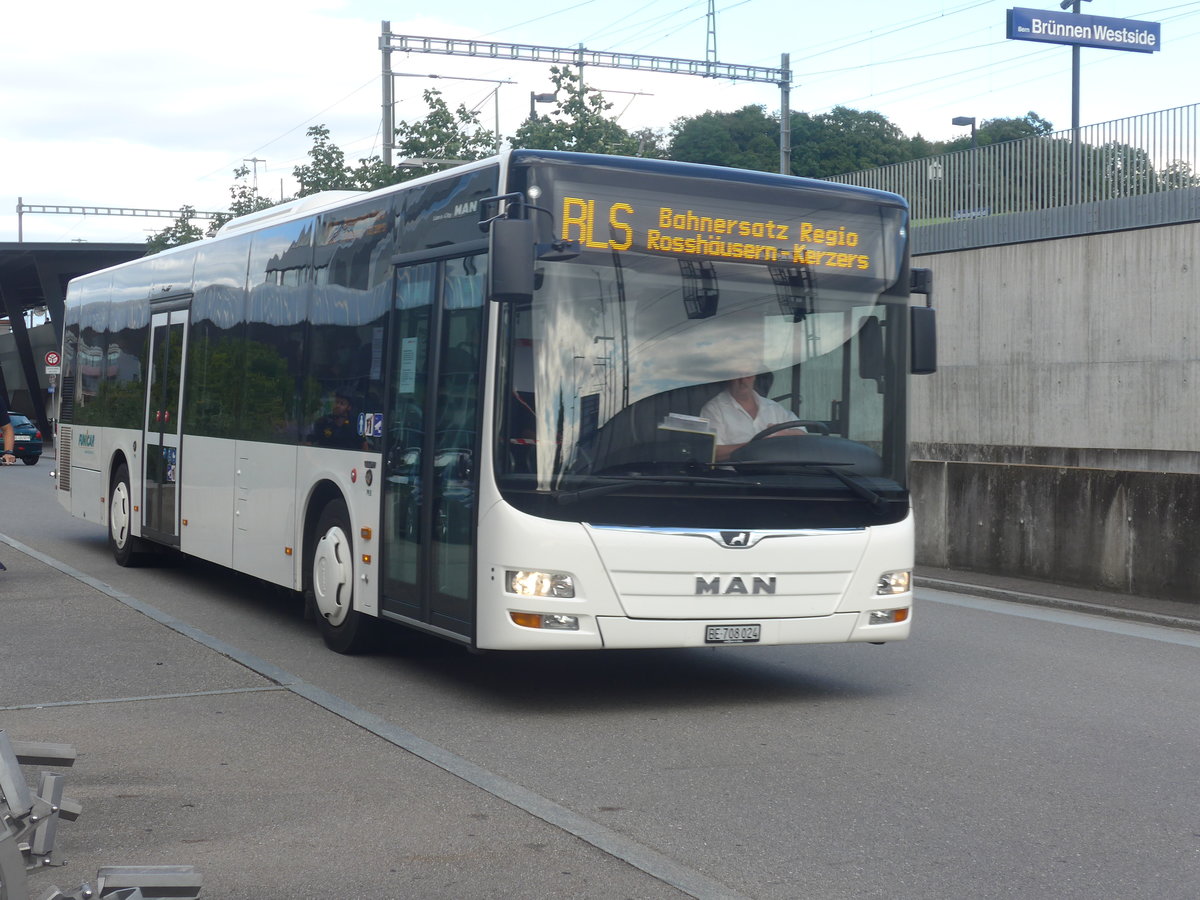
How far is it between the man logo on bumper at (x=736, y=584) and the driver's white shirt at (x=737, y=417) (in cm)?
70

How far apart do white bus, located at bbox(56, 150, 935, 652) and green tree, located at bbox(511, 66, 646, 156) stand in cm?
2892

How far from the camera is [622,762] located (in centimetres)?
701

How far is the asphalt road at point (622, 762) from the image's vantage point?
5340 mm

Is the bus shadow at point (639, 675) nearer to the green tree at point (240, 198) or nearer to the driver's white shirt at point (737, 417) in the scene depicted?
the driver's white shirt at point (737, 417)

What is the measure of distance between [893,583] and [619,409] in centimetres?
194

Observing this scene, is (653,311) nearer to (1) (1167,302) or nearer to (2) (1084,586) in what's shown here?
(2) (1084,586)

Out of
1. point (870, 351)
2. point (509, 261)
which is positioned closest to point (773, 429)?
point (870, 351)

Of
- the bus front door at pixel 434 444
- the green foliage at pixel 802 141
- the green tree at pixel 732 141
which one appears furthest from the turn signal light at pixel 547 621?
the green tree at pixel 732 141

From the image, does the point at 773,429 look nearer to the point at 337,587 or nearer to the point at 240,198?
the point at 337,587

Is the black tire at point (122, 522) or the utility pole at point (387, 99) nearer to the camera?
the black tire at point (122, 522)

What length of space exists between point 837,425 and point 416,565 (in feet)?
8.02

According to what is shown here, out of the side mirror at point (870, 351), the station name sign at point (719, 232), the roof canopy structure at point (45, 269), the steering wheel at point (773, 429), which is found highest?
the roof canopy structure at point (45, 269)

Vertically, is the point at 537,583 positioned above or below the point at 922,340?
below

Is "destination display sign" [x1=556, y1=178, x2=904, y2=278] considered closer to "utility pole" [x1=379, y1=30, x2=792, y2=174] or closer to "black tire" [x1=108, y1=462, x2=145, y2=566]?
"black tire" [x1=108, y1=462, x2=145, y2=566]
